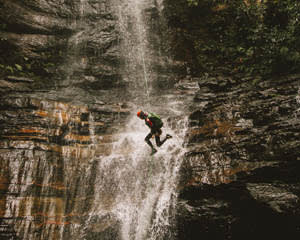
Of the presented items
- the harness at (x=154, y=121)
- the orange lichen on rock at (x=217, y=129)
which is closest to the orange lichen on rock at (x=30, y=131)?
the harness at (x=154, y=121)

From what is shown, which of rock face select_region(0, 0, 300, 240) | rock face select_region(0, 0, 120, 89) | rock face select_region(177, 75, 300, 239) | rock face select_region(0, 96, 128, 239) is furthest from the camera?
rock face select_region(0, 0, 120, 89)

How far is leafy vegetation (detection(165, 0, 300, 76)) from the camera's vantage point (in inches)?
363

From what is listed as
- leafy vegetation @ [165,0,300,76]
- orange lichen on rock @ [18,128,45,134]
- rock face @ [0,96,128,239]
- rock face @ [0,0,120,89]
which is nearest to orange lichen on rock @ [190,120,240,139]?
rock face @ [0,96,128,239]

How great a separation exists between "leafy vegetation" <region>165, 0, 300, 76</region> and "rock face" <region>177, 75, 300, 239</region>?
95.9 inches

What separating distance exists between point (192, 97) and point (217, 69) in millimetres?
2497

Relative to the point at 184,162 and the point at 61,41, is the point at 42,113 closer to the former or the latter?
the point at 184,162

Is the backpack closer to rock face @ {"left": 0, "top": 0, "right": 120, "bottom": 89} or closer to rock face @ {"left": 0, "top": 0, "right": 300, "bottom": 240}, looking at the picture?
rock face @ {"left": 0, "top": 0, "right": 300, "bottom": 240}

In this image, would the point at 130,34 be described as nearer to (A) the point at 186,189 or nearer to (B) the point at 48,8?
(B) the point at 48,8

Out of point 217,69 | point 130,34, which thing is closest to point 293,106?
point 217,69

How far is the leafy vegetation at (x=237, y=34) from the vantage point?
9227 millimetres

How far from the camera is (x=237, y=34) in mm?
12523

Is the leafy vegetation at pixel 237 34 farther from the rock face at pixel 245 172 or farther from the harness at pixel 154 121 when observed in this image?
the harness at pixel 154 121

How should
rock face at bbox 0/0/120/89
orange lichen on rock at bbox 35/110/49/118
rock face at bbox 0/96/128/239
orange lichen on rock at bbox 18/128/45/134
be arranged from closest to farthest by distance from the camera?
rock face at bbox 0/96/128/239, orange lichen on rock at bbox 18/128/45/134, orange lichen on rock at bbox 35/110/49/118, rock face at bbox 0/0/120/89

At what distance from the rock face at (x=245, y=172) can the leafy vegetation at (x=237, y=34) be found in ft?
7.99
